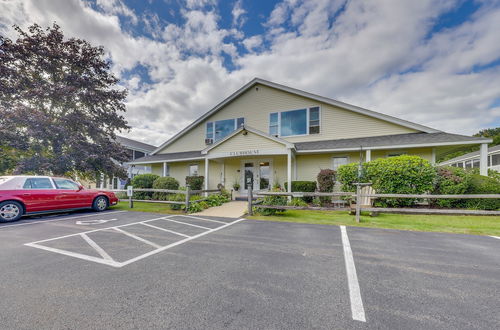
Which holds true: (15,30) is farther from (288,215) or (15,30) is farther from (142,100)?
(288,215)

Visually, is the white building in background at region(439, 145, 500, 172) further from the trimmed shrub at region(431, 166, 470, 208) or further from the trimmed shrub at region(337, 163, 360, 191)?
the trimmed shrub at region(337, 163, 360, 191)

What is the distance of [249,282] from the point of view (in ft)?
8.70

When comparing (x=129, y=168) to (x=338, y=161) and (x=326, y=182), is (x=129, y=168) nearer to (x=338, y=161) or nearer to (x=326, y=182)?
(x=326, y=182)

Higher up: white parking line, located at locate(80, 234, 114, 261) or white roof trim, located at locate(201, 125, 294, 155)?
white roof trim, located at locate(201, 125, 294, 155)

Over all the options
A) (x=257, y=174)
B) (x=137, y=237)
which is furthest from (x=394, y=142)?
(x=137, y=237)

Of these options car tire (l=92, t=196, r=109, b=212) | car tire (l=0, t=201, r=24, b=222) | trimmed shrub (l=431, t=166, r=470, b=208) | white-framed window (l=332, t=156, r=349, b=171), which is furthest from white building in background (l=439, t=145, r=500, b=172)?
car tire (l=0, t=201, r=24, b=222)

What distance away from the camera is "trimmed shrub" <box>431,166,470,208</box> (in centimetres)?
775

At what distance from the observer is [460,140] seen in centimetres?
867

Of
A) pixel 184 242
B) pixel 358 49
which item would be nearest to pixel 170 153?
pixel 184 242

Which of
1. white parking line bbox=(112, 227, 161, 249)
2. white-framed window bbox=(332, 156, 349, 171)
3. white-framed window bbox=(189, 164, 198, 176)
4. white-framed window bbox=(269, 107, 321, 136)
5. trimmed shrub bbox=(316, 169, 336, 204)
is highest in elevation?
white-framed window bbox=(269, 107, 321, 136)

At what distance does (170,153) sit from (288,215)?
41.9ft

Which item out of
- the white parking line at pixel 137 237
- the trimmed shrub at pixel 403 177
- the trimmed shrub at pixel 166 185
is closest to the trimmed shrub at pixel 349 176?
the trimmed shrub at pixel 403 177

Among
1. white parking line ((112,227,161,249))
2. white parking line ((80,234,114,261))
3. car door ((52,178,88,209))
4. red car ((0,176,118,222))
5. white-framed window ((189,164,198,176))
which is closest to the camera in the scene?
white parking line ((80,234,114,261))

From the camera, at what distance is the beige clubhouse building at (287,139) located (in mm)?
10281
